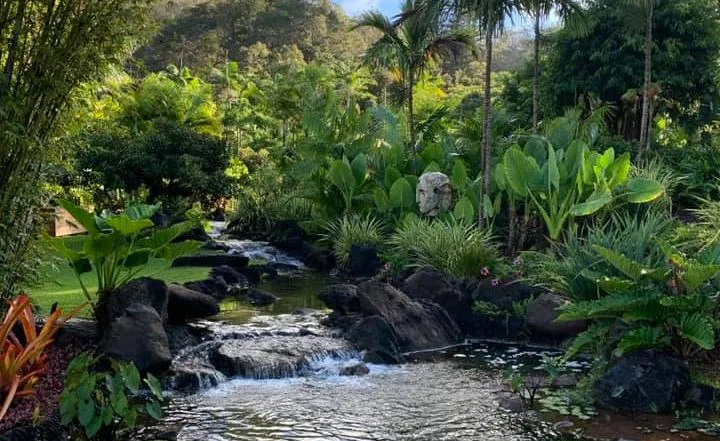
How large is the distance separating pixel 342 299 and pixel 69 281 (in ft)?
12.9

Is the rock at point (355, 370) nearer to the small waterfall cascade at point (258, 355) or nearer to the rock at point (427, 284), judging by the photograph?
the small waterfall cascade at point (258, 355)

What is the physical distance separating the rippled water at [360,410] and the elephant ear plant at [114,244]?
4.82ft

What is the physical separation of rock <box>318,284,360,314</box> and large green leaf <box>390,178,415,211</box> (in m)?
4.82

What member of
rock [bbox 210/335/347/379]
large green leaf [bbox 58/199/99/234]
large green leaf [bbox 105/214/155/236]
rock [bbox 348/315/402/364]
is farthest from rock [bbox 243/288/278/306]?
large green leaf [bbox 105/214/155/236]

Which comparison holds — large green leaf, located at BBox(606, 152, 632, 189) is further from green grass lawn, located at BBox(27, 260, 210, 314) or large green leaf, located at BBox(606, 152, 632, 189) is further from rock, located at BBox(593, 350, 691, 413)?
green grass lawn, located at BBox(27, 260, 210, 314)

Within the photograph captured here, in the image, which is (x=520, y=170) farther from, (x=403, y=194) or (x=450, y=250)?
(x=403, y=194)

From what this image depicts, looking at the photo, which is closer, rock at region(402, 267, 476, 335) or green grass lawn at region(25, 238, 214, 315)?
green grass lawn at region(25, 238, 214, 315)

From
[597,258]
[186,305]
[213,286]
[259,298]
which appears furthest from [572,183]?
[186,305]

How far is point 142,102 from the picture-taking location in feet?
74.8

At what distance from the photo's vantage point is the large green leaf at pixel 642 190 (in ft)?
37.6

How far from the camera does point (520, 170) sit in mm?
12148

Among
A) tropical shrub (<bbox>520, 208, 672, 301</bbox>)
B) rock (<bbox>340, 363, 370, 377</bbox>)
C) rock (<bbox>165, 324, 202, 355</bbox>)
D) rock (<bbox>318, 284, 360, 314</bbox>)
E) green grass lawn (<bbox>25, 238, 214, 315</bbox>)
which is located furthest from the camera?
rock (<bbox>318, 284, 360, 314</bbox>)

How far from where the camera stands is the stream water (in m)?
6.30

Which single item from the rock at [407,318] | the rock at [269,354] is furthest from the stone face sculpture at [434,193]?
the rock at [269,354]
